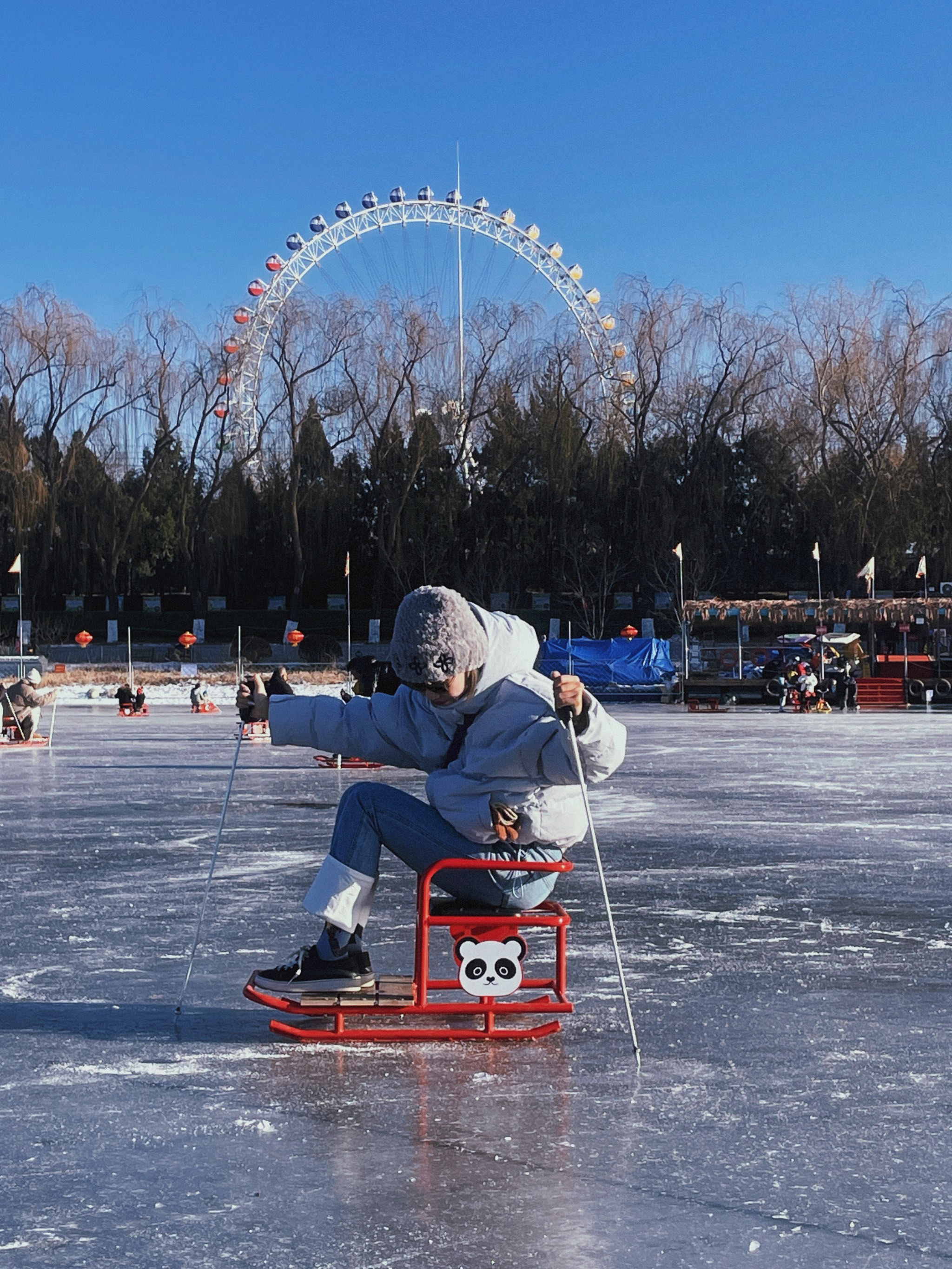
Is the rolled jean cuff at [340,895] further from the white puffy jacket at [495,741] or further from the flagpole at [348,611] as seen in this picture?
the flagpole at [348,611]

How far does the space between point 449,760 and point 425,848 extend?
0.85 feet

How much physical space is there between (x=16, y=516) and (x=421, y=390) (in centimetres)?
1381

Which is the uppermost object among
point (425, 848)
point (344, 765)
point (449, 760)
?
point (449, 760)

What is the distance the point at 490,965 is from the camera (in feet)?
14.2

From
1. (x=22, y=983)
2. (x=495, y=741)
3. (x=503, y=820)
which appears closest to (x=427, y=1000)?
(x=503, y=820)

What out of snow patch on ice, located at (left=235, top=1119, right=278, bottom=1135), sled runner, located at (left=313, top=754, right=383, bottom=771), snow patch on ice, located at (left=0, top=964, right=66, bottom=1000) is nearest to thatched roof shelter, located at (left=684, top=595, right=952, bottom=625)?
sled runner, located at (left=313, top=754, right=383, bottom=771)

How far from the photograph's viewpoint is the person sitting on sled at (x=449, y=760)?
4016mm

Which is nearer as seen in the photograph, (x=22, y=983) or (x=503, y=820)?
(x=503, y=820)

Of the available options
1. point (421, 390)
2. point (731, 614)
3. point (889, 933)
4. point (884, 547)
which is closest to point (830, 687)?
point (731, 614)

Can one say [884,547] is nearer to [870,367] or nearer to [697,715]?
[870,367]

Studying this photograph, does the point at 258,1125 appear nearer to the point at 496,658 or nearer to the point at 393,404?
the point at 496,658

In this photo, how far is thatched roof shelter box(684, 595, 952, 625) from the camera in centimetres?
3650

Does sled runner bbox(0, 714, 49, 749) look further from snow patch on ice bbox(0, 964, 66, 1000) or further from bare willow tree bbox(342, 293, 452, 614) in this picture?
bare willow tree bbox(342, 293, 452, 614)

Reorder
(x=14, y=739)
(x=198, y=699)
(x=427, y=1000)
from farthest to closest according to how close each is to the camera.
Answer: (x=198, y=699) → (x=14, y=739) → (x=427, y=1000)
